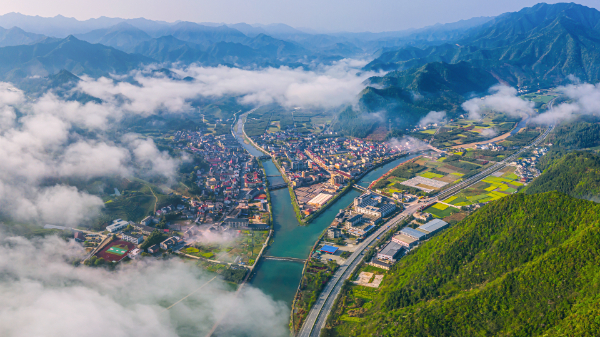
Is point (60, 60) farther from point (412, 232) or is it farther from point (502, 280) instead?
point (502, 280)

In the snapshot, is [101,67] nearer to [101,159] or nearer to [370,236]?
[101,159]

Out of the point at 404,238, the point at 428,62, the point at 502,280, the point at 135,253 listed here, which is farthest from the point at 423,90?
the point at 135,253

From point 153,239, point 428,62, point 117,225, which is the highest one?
point 428,62

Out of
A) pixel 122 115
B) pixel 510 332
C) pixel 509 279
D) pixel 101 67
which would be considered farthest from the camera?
pixel 101 67

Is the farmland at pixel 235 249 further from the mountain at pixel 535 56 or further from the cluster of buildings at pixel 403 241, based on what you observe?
the mountain at pixel 535 56

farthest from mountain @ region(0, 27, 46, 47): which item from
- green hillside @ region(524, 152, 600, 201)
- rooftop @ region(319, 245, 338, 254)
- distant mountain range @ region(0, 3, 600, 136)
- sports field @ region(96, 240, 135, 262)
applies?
green hillside @ region(524, 152, 600, 201)

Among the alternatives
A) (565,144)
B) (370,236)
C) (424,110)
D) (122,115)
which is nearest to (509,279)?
(370,236)

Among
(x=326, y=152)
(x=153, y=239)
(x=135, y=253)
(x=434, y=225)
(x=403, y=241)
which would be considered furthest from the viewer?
(x=326, y=152)
